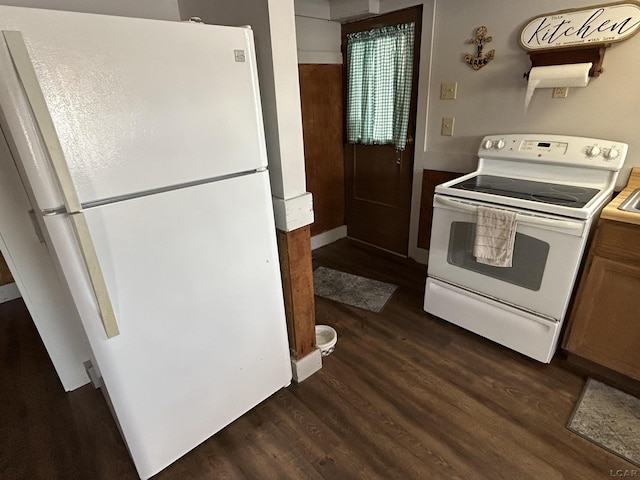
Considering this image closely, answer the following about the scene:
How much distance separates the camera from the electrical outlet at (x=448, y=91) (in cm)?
247

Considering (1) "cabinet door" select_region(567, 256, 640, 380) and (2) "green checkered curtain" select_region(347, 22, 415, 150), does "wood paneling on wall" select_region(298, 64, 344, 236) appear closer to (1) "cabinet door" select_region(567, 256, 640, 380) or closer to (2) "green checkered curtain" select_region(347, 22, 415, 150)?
(2) "green checkered curtain" select_region(347, 22, 415, 150)

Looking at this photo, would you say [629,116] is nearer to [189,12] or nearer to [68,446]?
[189,12]

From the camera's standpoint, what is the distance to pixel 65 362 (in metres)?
1.89

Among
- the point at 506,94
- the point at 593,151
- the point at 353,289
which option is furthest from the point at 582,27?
the point at 353,289

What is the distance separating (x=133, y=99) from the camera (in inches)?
40.9

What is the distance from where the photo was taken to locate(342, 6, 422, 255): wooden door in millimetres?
2836

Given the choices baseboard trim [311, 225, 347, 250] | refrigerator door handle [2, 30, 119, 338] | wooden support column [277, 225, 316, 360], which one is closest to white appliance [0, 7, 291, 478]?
refrigerator door handle [2, 30, 119, 338]

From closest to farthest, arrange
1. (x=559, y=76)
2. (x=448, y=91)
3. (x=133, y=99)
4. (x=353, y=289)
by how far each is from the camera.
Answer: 1. (x=133, y=99)
2. (x=559, y=76)
3. (x=448, y=91)
4. (x=353, y=289)

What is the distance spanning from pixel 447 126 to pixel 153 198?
85.8 inches

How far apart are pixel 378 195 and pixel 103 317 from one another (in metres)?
2.57

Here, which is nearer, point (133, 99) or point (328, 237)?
point (133, 99)

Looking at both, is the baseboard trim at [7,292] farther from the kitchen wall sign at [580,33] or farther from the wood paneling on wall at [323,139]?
the kitchen wall sign at [580,33]

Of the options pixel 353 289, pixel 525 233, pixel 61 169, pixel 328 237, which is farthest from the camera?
pixel 328 237

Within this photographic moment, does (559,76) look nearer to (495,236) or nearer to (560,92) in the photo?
(560,92)
